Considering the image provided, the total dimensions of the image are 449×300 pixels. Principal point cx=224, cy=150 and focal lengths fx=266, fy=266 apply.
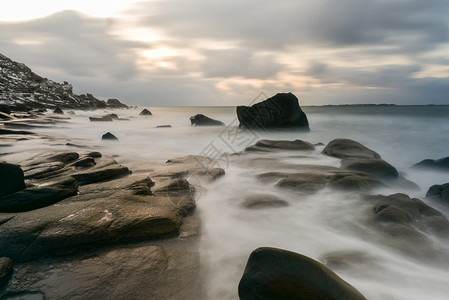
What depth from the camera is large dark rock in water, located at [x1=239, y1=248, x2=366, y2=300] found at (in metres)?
2.26

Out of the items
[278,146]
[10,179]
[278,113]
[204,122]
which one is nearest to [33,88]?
[204,122]

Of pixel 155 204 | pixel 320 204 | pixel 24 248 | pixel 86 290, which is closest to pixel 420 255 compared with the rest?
pixel 320 204

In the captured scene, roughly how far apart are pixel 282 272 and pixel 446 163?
948 cm

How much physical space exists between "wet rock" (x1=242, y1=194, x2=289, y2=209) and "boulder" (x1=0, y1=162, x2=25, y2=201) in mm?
3768

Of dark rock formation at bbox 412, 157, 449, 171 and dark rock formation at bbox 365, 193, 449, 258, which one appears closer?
dark rock formation at bbox 365, 193, 449, 258

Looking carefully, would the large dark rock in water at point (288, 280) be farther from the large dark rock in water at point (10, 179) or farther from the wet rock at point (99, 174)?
the wet rock at point (99, 174)

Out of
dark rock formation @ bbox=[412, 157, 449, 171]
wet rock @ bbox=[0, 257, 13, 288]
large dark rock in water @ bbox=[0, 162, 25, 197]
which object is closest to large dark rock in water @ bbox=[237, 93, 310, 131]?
dark rock formation @ bbox=[412, 157, 449, 171]

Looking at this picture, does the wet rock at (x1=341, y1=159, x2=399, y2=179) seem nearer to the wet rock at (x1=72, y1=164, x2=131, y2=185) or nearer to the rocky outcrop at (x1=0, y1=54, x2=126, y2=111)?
the wet rock at (x1=72, y1=164, x2=131, y2=185)

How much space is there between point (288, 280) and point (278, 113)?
1943 centimetres

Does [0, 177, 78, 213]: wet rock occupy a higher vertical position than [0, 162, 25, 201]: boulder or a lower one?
lower

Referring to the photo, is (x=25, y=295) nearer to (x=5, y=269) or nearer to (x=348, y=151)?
(x=5, y=269)

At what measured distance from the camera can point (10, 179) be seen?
12.8 ft

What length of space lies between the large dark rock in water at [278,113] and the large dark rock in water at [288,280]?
19175 mm

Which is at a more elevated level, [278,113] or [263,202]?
[278,113]
